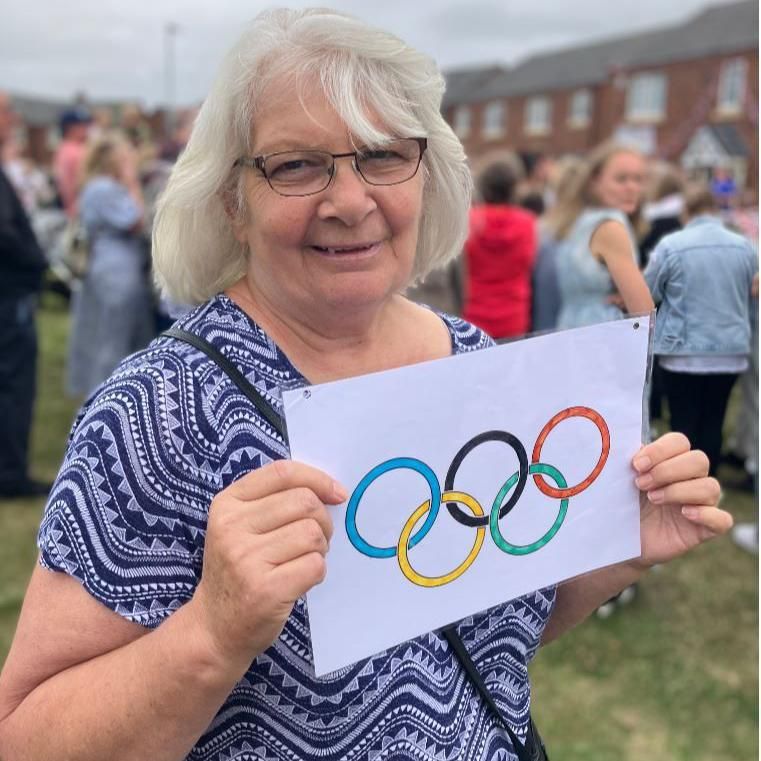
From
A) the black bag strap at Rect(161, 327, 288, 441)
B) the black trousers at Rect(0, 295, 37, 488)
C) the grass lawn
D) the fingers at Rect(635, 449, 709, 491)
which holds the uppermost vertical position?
the black bag strap at Rect(161, 327, 288, 441)

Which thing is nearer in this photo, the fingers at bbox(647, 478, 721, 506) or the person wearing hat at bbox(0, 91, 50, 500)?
the fingers at bbox(647, 478, 721, 506)

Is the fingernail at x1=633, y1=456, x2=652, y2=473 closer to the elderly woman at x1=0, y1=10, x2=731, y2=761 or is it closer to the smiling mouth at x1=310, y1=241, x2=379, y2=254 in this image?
the elderly woman at x1=0, y1=10, x2=731, y2=761

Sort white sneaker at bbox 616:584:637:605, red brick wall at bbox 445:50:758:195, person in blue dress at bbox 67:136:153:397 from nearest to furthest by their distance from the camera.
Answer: white sneaker at bbox 616:584:637:605 → person in blue dress at bbox 67:136:153:397 → red brick wall at bbox 445:50:758:195

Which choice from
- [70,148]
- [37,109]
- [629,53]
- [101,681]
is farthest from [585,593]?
[37,109]

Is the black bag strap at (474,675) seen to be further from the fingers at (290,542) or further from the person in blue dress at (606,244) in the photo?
the person in blue dress at (606,244)

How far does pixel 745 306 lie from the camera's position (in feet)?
3.70

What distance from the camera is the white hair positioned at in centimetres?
111

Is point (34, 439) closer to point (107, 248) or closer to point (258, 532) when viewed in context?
point (107, 248)

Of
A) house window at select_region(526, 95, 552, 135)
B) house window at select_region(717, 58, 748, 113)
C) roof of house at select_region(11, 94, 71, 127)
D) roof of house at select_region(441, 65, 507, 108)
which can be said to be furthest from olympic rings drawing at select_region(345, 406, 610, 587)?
roof of house at select_region(11, 94, 71, 127)

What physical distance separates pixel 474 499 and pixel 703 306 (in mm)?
430

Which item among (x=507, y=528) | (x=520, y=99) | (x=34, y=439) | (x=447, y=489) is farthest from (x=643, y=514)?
(x=520, y=99)

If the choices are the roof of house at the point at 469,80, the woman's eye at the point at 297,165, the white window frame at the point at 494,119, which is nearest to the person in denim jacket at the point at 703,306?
the woman's eye at the point at 297,165

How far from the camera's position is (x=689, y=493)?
1.12 metres

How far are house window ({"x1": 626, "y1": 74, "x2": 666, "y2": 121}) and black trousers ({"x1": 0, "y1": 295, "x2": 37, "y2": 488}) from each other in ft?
93.7
